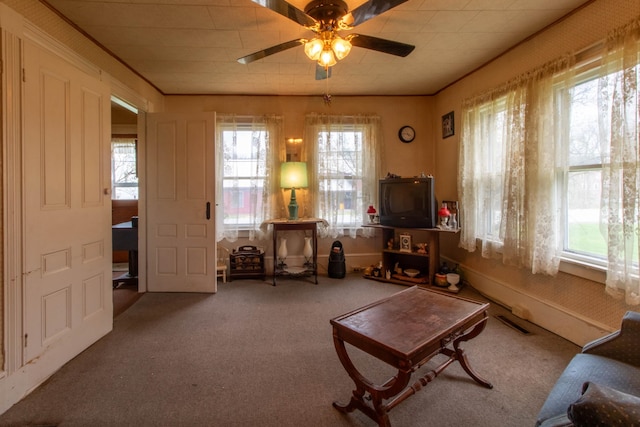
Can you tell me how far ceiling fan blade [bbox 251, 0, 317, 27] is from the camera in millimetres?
1542

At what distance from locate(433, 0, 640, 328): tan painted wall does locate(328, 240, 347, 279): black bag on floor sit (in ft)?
5.11

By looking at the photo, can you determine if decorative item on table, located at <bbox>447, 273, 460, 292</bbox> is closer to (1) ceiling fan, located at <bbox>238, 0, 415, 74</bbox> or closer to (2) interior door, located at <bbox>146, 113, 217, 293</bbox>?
(1) ceiling fan, located at <bbox>238, 0, 415, 74</bbox>

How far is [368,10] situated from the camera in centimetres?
164

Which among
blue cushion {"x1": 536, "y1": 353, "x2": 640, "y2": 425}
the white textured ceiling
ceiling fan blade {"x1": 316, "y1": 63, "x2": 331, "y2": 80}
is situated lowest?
blue cushion {"x1": 536, "y1": 353, "x2": 640, "y2": 425}

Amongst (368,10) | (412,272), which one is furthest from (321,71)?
(412,272)

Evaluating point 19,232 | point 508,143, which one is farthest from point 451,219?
point 19,232

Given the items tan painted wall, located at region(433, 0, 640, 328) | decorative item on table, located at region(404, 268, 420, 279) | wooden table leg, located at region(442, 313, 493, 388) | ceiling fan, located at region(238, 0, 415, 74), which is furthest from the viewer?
decorative item on table, located at region(404, 268, 420, 279)

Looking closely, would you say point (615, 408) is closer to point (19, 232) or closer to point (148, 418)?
point (148, 418)

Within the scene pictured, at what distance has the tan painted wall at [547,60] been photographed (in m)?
1.99

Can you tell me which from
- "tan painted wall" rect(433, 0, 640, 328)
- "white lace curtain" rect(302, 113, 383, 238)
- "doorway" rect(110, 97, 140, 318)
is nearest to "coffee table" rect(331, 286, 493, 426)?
"tan painted wall" rect(433, 0, 640, 328)

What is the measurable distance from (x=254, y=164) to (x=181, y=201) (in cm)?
111

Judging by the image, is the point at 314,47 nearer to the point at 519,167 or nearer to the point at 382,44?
the point at 382,44

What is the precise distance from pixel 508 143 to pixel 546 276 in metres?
1.24

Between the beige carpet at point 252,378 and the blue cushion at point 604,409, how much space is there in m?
0.89
